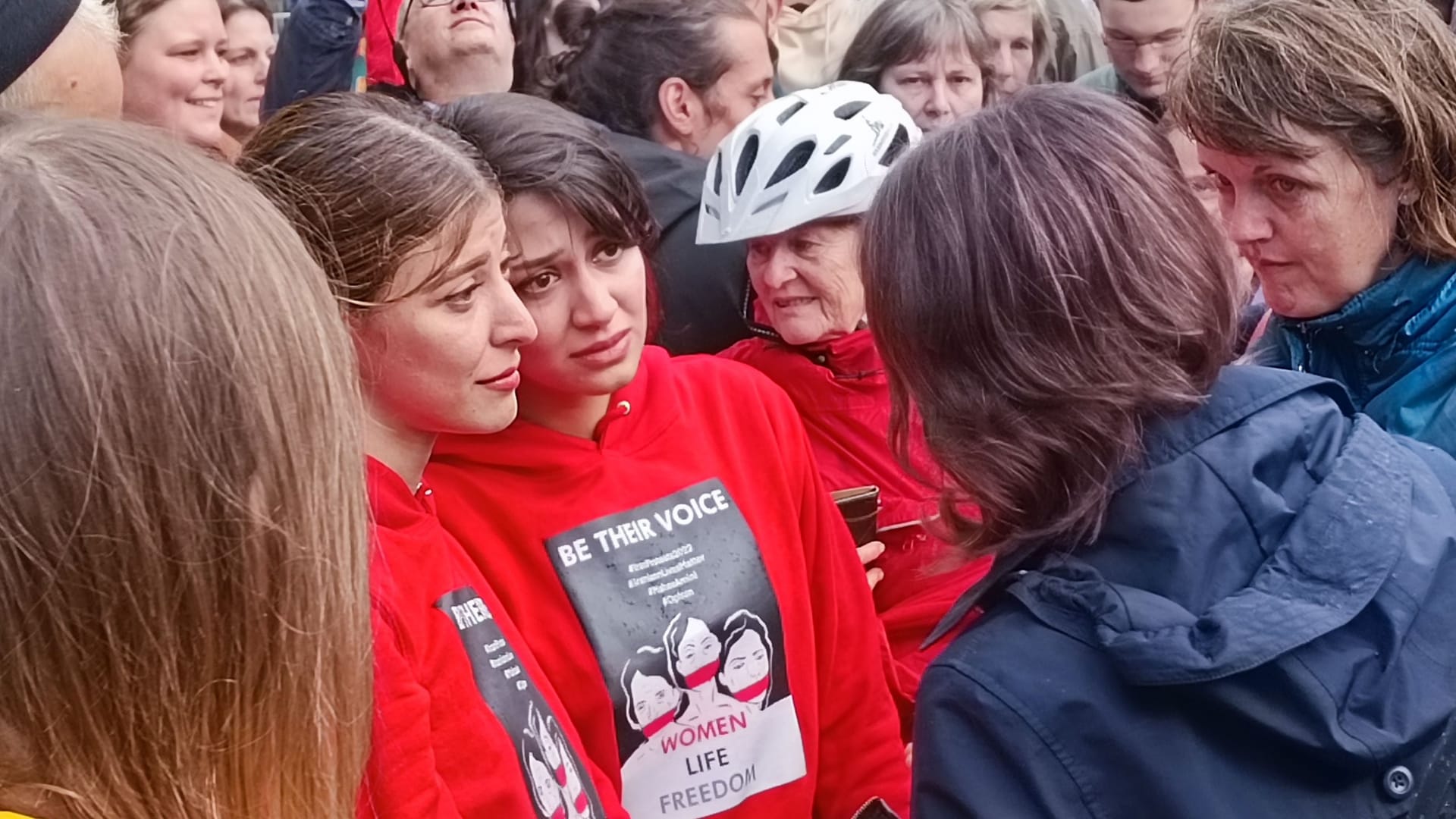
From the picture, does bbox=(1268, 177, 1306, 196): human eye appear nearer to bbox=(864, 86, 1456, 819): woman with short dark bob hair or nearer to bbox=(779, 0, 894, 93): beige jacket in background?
bbox=(864, 86, 1456, 819): woman with short dark bob hair

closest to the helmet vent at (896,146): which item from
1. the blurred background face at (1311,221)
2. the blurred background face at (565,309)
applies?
the blurred background face at (1311,221)

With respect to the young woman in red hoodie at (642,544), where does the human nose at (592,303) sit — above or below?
above

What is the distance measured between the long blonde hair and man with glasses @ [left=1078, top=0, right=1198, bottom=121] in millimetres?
4068

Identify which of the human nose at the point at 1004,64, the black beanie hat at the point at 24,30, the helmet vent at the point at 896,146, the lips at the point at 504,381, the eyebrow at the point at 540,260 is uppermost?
the black beanie hat at the point at 24,30

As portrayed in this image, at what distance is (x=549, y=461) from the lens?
2.33 m

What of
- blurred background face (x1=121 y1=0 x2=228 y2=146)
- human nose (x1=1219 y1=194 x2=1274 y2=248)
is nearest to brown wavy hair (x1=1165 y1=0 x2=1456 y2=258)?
human nose (x1=1219 y1=194 x2=1274 y2=248)

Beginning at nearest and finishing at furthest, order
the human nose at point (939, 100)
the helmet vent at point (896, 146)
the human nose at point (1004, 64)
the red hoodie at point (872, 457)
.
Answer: the red hoodie at point (872, 457) < the helmet vent at point (896, 146) < the human nose at point (939, 100) < the human nose at point (1004, 64)

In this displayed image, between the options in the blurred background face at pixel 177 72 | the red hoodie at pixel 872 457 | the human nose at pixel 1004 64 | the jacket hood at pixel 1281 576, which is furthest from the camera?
the human nose at pixel 1004 64

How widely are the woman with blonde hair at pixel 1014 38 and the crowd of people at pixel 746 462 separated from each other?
204 cm

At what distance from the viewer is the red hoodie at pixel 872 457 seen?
300 centimetres

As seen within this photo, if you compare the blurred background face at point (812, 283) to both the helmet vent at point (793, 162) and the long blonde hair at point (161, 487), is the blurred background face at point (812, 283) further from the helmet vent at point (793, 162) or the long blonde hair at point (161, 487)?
the long blonde hair at point (161, 487)

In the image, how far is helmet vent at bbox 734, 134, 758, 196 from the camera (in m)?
3.21

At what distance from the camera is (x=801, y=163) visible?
320cm

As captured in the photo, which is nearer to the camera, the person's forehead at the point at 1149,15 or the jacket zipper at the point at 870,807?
the jacket zipper at the point at 870,807
